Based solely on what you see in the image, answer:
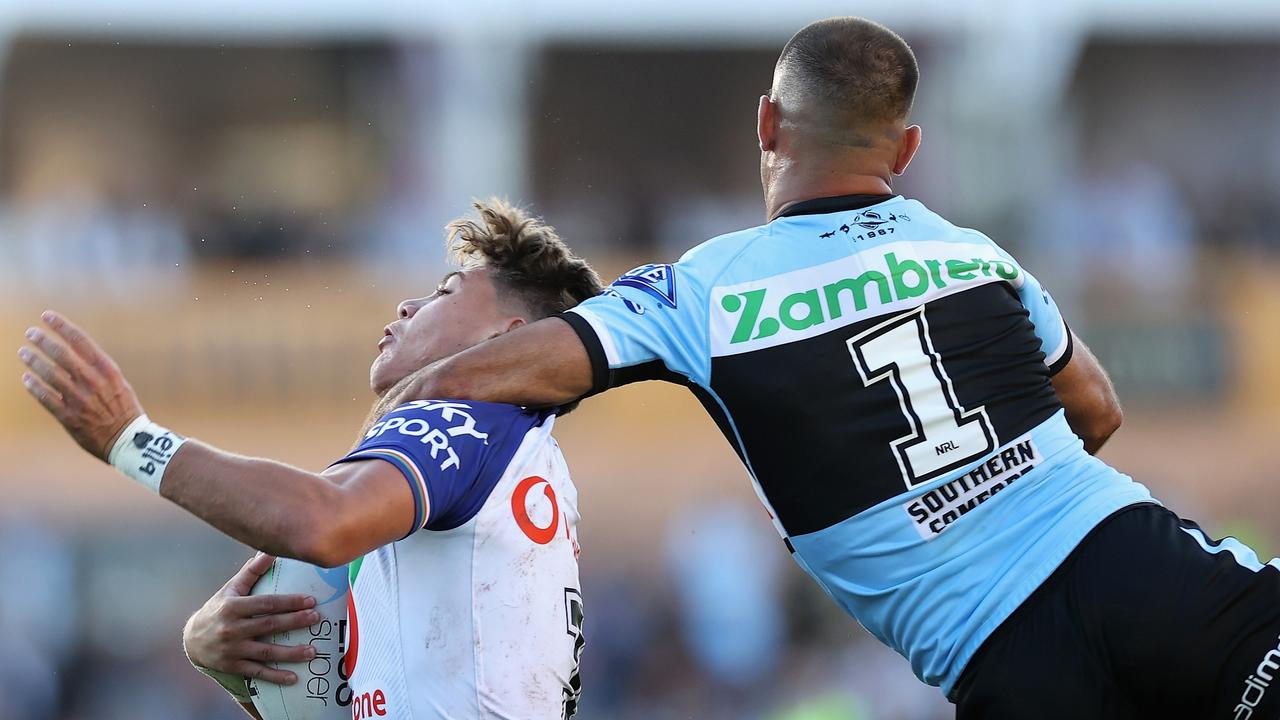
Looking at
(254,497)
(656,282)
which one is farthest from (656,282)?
(254,497)

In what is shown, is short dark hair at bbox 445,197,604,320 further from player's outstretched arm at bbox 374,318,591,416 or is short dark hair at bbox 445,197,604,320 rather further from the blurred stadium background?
the blurred stadium background

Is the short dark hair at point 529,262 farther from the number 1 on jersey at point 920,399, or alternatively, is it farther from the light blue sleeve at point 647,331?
the number 1 on jersey at point 920,399

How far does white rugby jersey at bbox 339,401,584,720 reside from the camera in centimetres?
416

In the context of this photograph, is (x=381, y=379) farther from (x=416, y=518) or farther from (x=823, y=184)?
(x=823, y=184)

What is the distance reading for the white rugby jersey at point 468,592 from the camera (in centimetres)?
416

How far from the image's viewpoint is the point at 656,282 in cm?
439

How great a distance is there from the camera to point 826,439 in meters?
4.25

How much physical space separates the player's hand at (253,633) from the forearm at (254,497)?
30.4 inches

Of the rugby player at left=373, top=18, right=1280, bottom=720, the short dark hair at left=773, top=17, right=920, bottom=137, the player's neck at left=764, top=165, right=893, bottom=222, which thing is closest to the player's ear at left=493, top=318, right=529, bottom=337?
the rugby player at left=373, top=18, right=1280, bottom=720

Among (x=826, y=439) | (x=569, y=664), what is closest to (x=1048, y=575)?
(x=826, y=439)

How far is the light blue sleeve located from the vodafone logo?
1.00 ft

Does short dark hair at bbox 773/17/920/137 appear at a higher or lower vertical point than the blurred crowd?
higher

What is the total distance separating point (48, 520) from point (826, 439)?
51.9 feet

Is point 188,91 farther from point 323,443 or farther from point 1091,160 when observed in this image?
point 1091,160
